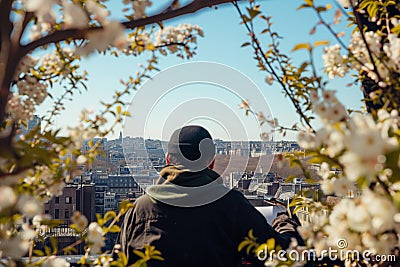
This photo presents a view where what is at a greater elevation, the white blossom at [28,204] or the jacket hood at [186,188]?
the white blossom at [28,204]

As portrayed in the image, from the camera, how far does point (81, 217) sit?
2.94 ft

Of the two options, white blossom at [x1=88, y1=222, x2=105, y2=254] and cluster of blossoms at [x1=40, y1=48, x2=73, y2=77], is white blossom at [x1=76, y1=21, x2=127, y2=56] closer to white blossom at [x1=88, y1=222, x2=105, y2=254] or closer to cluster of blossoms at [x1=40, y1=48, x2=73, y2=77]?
white blossom at [x1=88, y1=222, x2=105, y2=254]

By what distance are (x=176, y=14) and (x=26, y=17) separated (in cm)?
25

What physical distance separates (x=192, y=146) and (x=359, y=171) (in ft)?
4.37

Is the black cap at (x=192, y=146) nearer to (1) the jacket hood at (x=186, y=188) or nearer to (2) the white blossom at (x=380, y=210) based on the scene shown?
(1) the jacket hood at (x=186, y=188)

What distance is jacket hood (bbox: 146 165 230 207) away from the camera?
1.71 metres

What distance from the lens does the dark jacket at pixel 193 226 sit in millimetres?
1648

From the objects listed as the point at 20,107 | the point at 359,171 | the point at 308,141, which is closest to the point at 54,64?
the point at 20,107

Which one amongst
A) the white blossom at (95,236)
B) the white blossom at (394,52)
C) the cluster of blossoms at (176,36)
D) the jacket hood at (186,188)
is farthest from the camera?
the jacket hood at (186,188)

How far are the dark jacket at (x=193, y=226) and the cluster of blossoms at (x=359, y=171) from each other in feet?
2.69

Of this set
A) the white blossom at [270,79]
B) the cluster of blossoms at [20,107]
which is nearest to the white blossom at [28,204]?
the cluster of blossoms at [20,107]

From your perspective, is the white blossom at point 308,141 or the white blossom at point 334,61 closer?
the white blossom at point 308,141

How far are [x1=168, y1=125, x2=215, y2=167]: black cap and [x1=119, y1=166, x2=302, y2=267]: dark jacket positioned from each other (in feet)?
0.22

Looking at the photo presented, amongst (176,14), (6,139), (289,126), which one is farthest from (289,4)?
(6,139)
